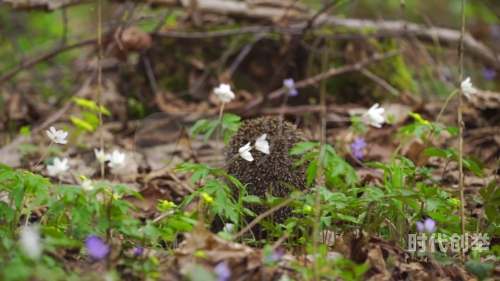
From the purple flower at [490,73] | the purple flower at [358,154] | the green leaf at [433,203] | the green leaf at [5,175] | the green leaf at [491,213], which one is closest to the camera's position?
the green leaf at [5,175]

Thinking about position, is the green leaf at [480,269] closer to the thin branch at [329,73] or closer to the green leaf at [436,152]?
the green leaf at [436,152]

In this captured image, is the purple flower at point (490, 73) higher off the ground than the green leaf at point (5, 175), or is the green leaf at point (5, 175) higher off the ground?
the purple flower at point (490, 73)

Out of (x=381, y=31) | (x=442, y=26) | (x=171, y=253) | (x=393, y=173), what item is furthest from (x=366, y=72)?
(x=171, y=253)

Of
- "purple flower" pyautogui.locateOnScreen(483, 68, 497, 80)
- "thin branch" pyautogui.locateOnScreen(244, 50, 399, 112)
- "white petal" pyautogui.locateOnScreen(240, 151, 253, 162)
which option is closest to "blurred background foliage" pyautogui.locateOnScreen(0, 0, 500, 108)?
"thin branch" pyautogui.locateOnScreen(244, 50, 399, 112)

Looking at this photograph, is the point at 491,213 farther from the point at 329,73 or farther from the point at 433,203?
the point at 329,73

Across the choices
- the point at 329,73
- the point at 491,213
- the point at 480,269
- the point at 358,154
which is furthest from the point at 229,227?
the point at 329,73

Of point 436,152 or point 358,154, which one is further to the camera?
point 358,154

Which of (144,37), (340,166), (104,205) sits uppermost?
(144,37)

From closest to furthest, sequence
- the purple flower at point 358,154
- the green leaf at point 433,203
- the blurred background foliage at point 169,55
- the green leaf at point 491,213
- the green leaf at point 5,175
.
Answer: the green leaf at point 5,175 → the green leaf at point 433,203 → the green leaf at point 491,213 → the purple flower at point 358,154 → the blurred background foliage at point 169,55

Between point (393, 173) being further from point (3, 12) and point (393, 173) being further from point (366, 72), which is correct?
point (3, 12)

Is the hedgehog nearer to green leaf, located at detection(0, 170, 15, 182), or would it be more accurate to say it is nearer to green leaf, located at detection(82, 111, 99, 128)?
green leaf, located at detection(0, 170, 15, 182)

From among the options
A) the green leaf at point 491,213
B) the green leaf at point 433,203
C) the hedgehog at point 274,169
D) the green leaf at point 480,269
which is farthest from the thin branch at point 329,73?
the green leaf at point 480,269
